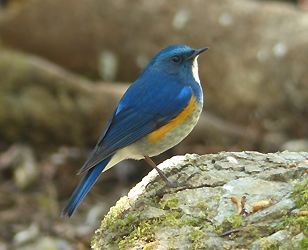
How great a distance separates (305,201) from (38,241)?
3.45 metres

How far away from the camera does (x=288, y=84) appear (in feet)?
22.1

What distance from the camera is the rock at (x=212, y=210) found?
236cm

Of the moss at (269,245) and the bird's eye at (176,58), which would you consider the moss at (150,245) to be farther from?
the bird's eye at (176,58)

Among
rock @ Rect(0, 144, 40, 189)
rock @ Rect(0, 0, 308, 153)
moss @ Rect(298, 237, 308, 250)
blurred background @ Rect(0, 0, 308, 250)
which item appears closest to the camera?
moss @ Rect(298, 237, 308, 250)

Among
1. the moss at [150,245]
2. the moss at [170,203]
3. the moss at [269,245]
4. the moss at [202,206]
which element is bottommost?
the moss at [269,245]

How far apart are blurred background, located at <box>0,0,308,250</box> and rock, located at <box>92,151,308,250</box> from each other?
2.75m

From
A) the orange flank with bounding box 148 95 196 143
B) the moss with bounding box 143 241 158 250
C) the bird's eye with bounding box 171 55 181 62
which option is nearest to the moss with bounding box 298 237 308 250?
the moss with bounding box 143 241 158 250

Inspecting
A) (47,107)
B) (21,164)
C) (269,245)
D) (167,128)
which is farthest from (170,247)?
(47,107)

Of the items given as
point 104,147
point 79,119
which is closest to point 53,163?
point 79,119

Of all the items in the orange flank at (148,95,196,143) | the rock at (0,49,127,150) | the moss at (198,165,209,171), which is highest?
the rock at (0,49,127,150)

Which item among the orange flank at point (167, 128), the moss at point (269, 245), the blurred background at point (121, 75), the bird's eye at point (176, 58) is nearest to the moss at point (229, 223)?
the moss at point (269, 245)

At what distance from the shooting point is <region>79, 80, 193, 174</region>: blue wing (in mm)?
3171

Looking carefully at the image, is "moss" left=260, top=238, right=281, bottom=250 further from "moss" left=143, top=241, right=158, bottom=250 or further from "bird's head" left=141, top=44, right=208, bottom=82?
"bird's head" left=141, top=44, right=208, bottom=82

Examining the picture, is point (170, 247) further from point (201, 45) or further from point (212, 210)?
point (201, 45)
